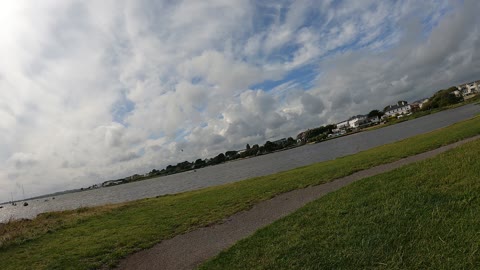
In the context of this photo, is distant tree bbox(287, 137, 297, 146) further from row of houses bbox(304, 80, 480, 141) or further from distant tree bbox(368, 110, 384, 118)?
distant tree bbox(368, 110, 384, 118)

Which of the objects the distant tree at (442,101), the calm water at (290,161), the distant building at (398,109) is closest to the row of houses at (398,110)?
the distant building at (398,109)

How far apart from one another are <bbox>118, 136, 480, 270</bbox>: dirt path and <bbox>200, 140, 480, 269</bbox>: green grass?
3.55ft

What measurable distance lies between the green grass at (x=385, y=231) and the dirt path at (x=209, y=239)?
3.55ft

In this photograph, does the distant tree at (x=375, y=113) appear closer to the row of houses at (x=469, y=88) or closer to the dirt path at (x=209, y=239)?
the row of houses at (x=469, y=88)

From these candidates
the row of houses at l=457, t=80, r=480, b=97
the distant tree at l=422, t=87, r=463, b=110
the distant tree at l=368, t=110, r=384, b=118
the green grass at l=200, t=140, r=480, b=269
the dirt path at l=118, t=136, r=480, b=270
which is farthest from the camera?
the distant tree at l=368, t=110, r=384, b=118

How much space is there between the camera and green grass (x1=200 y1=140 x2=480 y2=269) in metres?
5.18

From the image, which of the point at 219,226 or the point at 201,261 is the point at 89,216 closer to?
the point at 219,226

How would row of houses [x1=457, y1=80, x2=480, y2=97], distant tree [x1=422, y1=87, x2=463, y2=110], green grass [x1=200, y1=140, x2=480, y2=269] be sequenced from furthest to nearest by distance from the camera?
row of houses [x1=457, y1=80, x2=480, y2=97], distant tree [x1=422, y1=87, x2=463, y2=110], green grass [x1=200, y1=140, x2=480, y2=269]

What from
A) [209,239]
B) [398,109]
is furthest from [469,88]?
[209,239]

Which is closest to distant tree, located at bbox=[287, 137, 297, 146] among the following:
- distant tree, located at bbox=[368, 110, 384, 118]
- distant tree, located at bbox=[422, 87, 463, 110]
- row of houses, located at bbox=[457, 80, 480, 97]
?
distant tree, located at bbox=[368, 110, 384, 118]

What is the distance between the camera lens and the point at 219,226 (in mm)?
11570

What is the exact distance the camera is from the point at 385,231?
633cm

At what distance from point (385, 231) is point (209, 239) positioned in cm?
554

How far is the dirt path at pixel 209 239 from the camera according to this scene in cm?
839
